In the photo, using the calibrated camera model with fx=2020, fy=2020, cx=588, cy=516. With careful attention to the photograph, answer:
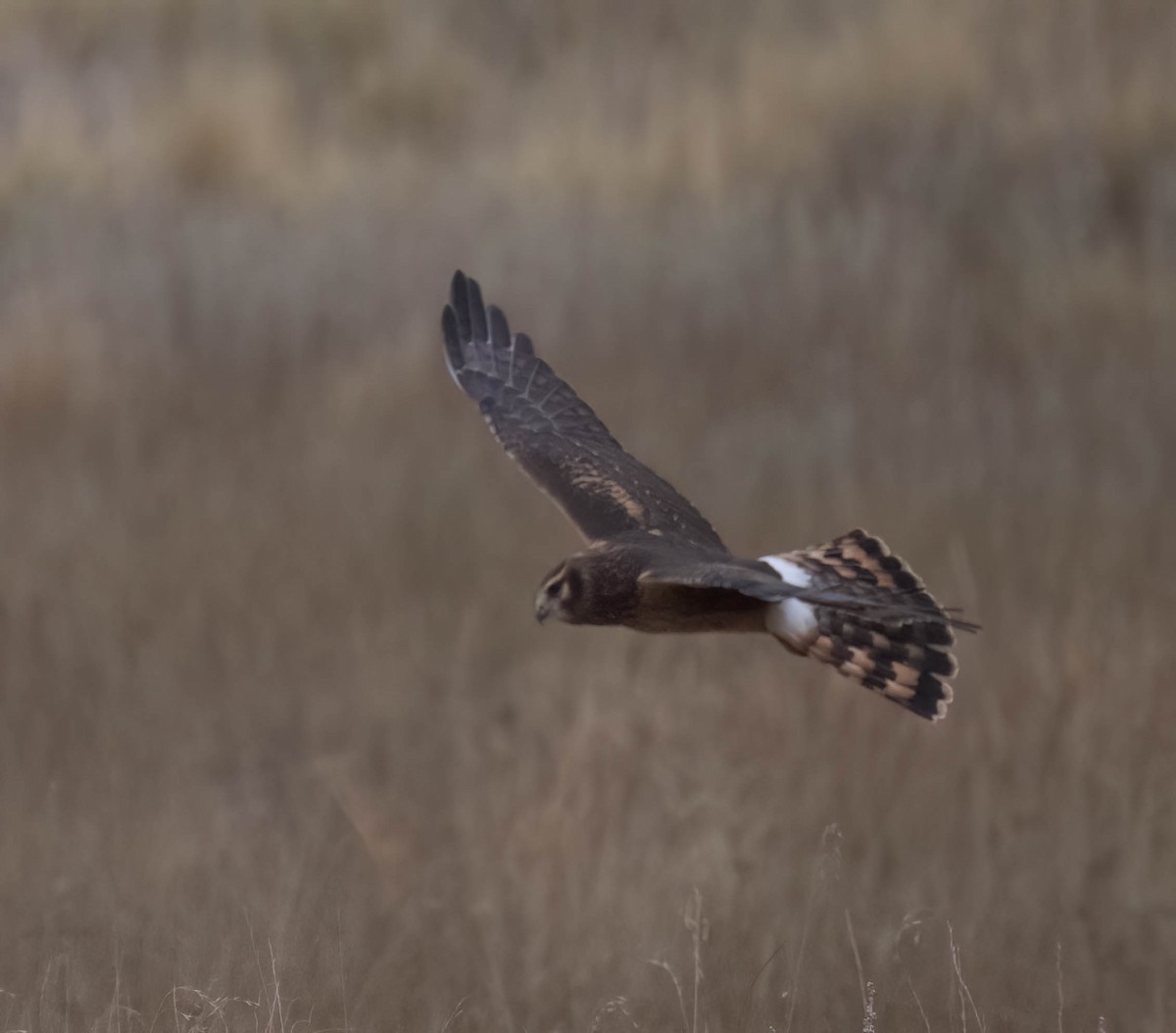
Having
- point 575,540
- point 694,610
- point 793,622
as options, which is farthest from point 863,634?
point 575,540

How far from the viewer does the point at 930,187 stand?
10.4 m

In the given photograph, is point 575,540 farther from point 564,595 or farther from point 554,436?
point 564,595

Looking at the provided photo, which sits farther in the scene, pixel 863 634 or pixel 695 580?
pixel 863 634

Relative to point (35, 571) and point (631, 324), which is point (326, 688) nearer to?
point (35, 571)

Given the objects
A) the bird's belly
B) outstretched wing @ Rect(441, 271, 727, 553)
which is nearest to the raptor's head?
the bird's belly

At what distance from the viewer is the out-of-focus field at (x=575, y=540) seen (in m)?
4.95

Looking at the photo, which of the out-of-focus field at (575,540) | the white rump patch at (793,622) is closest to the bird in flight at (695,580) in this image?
the white rump patch at (793,622)

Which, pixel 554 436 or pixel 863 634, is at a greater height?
pixel 554 436

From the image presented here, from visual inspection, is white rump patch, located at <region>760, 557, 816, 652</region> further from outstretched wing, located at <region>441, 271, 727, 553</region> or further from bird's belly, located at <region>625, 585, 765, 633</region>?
outstretched wing, located at <region>441, 271, 727, 553</region>

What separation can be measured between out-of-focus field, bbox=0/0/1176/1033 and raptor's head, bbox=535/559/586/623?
2.30 ft

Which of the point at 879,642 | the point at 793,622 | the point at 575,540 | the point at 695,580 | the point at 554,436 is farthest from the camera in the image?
the point at 575,540

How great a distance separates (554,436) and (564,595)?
1.07m

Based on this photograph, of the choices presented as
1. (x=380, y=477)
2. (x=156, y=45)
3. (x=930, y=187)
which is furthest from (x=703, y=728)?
(x=156, y=45)

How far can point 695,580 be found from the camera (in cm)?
372
